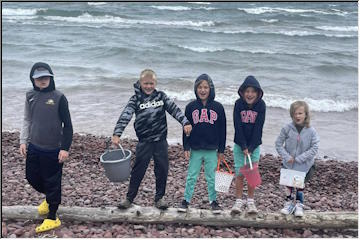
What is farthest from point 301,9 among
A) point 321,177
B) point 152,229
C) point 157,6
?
point 152,229

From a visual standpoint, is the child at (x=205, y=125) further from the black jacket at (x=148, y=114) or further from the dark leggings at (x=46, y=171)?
the dark leggings at (x=46, y=171)

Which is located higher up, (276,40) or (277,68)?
(276,40)

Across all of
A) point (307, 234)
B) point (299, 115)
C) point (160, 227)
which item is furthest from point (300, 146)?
point (160, 227)

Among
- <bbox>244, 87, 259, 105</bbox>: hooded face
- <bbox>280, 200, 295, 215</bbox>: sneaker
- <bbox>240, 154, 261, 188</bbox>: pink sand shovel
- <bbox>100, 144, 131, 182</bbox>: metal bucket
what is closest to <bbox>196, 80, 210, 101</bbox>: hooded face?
<bbox>244, 87, 259, 105</bbox>: hooded face

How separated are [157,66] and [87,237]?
17.2 m

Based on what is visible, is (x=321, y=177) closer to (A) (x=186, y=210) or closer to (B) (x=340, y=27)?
(A) (x=186, y=210)

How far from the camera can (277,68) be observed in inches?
838

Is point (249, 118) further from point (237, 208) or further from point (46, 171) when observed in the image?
point (46, 171)

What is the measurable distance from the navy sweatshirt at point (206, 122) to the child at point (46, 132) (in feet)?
5.37

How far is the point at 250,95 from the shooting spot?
5434 millimetres

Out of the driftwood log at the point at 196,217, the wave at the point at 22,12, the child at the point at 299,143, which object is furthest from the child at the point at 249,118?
the wave at the point at 22,12

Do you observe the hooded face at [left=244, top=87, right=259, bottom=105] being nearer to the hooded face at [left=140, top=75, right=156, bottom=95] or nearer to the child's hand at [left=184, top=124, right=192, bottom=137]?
the child's hand at [left=184, top=124, right=192, bottom=137]

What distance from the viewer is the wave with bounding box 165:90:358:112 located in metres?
13.8

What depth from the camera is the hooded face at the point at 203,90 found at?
5.44 meters
